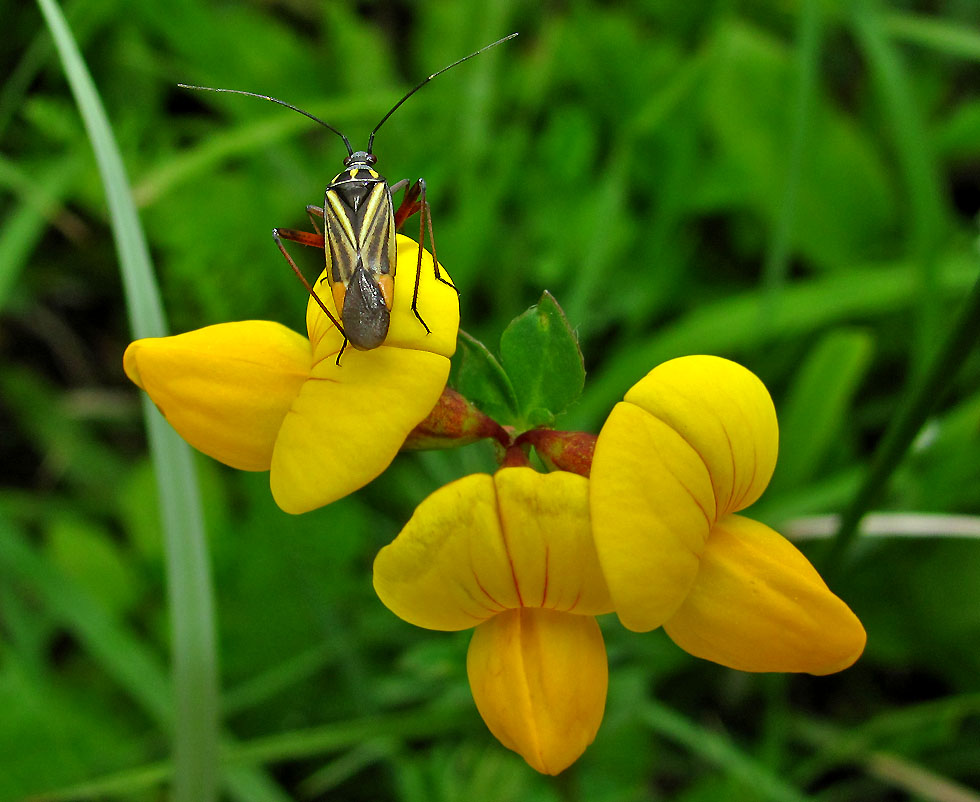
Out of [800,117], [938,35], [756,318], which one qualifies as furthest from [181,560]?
[938,35]

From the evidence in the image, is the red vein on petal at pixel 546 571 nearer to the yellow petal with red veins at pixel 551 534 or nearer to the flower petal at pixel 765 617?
the yellow petal with red veins at pixel 551 534

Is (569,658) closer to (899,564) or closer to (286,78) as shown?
(899,564)

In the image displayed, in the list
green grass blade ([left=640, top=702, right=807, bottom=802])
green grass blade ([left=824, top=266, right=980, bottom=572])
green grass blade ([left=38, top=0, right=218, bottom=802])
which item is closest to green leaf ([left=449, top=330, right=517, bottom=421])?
green grass blade ([left=824, top=266, right=980, bottom=572])

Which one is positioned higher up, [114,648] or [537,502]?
[537,502]

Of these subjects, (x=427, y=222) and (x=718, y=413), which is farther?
(x=427, y=222)

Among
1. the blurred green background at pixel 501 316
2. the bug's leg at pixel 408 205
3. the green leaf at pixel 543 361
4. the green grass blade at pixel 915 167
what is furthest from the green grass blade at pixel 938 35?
the green leaf at pixel 543 361

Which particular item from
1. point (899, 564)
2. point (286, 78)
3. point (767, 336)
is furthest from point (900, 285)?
point (286, 78)

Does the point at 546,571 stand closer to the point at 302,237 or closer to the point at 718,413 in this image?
the point at 718,413
